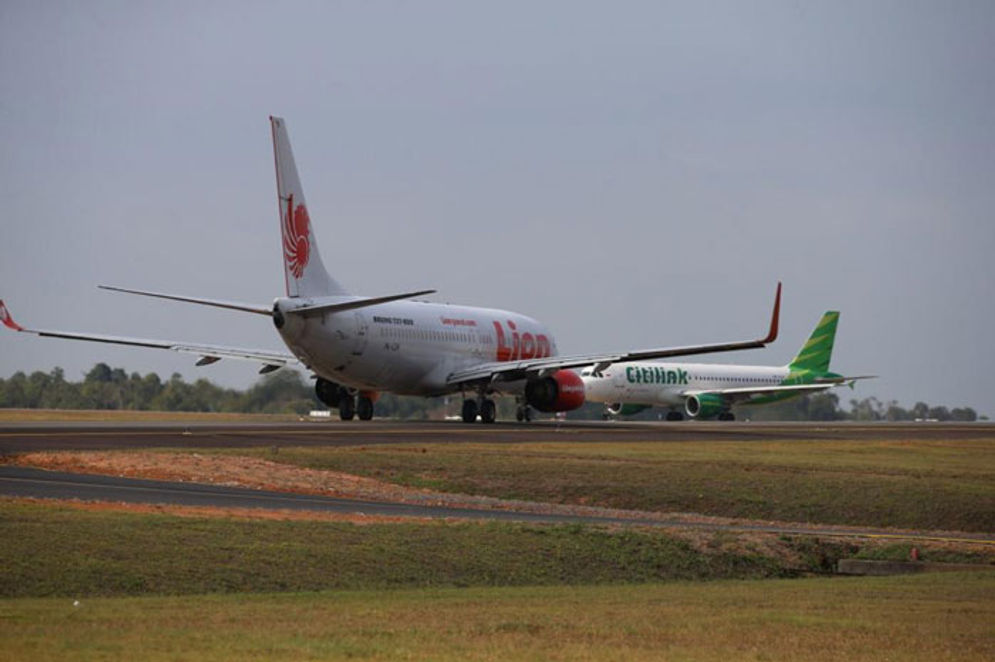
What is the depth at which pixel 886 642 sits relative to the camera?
56.4 ft

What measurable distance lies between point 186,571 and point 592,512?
43.6 feet

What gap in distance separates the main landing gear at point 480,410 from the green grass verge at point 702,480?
18010 millimetres

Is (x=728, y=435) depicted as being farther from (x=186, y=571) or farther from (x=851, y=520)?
→ (x=186, y=571)

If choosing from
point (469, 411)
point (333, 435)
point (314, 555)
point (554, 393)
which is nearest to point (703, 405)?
point (469, 411)

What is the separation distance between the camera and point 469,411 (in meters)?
64.5

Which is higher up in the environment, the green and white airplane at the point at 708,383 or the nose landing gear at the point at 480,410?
the green and white airplane at the point at 708,383

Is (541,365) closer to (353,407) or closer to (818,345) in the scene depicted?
(353,407)

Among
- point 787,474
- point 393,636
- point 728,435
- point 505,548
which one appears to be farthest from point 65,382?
point 393,636

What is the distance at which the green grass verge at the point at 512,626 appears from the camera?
51.5ft

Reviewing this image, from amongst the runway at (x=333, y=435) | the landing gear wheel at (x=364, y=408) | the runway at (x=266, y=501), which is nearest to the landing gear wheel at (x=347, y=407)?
the landing gear wheel at (x=364, y=408)

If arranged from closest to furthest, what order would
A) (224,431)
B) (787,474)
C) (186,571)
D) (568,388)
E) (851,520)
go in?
(186,571), (851,520), (787,474), (224,431), (568,388)

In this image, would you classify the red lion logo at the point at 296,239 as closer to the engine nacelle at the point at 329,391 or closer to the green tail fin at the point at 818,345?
the engine nacelle at the point at 329,391

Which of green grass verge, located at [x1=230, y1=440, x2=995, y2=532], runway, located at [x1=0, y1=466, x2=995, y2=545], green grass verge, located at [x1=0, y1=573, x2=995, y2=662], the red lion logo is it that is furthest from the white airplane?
green grass verge, located at [x1=0, y1=573, x2=995, y2=662]

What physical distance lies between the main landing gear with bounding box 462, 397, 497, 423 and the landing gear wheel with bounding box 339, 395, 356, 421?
14.3ft
